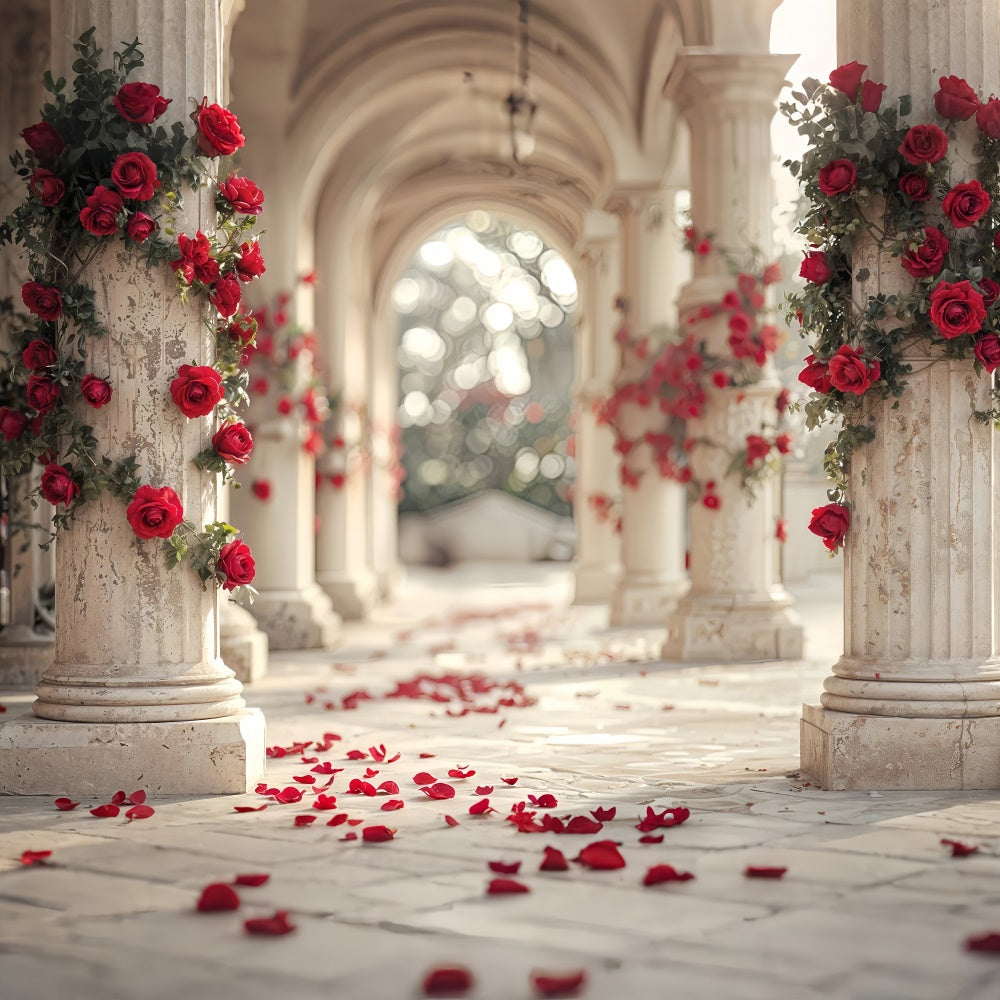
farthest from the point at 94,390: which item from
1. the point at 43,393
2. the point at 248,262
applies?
the point at 248,262

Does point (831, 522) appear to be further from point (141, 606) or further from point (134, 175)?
point (134, 175)

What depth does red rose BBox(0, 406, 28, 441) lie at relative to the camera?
16.4ft

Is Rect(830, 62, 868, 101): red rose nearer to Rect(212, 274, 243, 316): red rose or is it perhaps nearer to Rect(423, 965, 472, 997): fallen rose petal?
Rect(212, 274, 243, 316): red rose

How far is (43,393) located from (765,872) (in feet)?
9.62

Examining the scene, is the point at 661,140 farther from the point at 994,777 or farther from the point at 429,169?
the point at 994,777

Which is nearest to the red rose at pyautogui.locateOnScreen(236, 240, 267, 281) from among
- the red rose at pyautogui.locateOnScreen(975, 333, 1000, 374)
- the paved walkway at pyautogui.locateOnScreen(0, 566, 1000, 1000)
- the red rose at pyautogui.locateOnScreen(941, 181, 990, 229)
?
the paved walkway at pyautogui.locateOnScreen(0, 566, 1000, 1000)

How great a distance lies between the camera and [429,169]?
56.0 feet

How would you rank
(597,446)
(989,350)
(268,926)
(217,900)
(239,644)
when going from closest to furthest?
1. (268,926)
2. (217,900)
3. (989,350)
4. (239,644)
5. (597,446)

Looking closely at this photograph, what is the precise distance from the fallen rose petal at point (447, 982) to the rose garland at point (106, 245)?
7.66ft

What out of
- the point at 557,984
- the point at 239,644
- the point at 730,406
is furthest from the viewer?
the point at 730,406

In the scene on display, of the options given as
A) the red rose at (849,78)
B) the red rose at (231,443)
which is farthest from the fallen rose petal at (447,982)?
the red rose at (849,78)

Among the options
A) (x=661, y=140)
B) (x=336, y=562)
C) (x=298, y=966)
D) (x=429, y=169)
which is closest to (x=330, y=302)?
(x=336, y=562)

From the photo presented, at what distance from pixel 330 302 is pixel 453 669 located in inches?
196

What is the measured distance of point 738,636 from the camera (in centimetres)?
900
